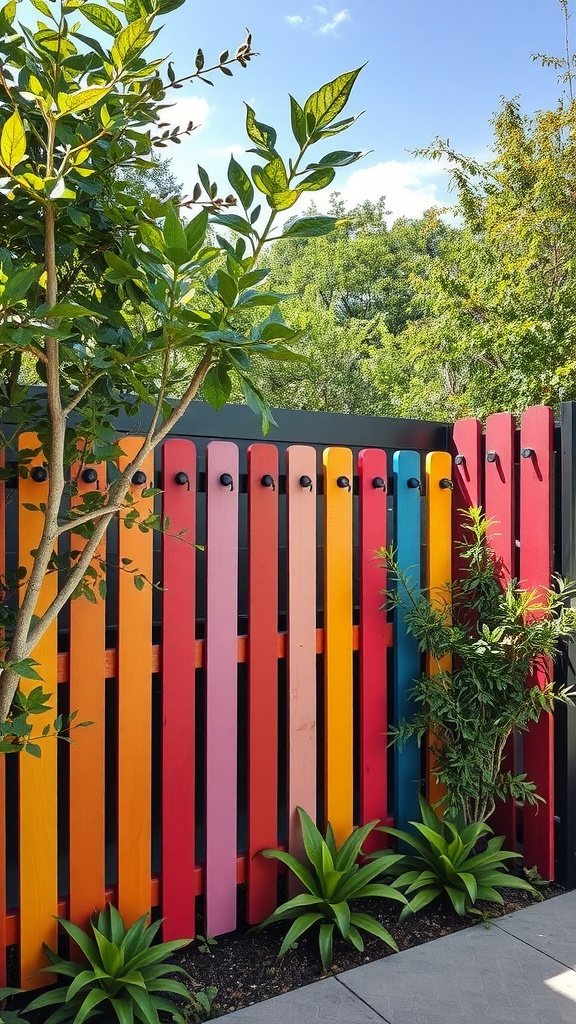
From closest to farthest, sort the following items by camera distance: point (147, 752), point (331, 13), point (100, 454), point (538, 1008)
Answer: point (100, 454) → point (538, 1008) → point (147, 752) → point (331, 13)

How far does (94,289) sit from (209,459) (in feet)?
2.05

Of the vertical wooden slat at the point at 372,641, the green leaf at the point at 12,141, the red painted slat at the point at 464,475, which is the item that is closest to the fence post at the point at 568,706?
the red painted slat at the point at 464,475

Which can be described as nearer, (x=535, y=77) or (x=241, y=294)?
(x=241, y=294)

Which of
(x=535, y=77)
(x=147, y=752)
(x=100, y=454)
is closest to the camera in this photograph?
(x=100, y=454)

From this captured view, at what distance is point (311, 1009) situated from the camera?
1.68 meters

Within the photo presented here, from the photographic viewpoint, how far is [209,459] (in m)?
1.95

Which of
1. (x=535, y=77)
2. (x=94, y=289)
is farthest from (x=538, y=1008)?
(x=535, y=77)

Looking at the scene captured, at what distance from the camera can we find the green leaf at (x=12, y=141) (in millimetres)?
919

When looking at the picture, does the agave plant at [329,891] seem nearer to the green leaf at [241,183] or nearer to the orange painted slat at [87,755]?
→ the orange painted slat at [87,755]

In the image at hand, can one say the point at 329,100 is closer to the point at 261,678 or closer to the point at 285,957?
the point at 261,678

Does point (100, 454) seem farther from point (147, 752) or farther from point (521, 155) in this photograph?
point (521, 155)

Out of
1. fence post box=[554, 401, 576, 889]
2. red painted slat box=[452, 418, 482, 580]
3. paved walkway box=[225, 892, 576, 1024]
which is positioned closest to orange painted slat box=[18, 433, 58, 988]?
paved walkway box=[225, 892, 576, 1024]

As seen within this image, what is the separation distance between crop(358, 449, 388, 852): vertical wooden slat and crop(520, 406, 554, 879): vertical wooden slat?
19.4 inches

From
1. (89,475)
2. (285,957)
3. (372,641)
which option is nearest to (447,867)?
(285,957)
